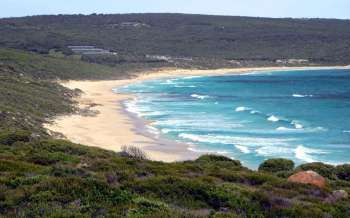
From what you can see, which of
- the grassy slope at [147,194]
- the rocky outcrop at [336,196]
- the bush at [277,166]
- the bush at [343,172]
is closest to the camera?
the grassy slope at [147,194]

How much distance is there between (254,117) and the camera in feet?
179

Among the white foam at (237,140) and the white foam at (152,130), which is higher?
the white foam at (237,140)

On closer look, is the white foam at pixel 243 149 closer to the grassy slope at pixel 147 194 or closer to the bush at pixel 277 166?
the bush at pixel 277 166

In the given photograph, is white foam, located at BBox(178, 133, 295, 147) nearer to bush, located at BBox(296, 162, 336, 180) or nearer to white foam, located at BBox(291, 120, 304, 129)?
white foam, located at BBox(291, 120, 304, 129)

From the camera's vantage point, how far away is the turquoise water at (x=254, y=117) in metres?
37.2

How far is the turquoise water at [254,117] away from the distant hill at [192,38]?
48.1m

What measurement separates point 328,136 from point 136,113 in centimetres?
1934

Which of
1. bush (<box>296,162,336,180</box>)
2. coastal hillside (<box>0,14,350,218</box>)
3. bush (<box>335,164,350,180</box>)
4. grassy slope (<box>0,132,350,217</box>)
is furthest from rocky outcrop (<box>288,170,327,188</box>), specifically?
bush (<box>335,164,350,180</box>)

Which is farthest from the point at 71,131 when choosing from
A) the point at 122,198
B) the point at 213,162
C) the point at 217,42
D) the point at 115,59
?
the point at 217,42

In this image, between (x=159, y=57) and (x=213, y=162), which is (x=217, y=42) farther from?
(x=213, y=162)

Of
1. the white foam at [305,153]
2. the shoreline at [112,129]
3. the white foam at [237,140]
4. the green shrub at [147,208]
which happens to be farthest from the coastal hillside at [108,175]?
the white foam at [305,153]

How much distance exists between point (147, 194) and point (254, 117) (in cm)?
4149

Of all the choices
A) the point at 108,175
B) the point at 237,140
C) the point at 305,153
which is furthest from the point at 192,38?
the point at 108,175

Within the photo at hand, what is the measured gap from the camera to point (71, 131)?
1651 inches
